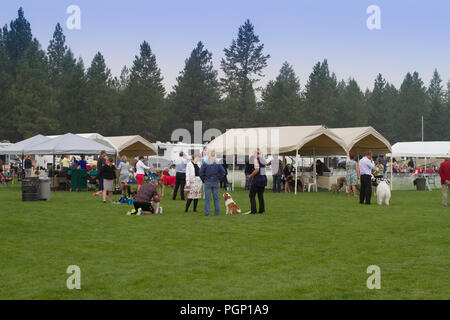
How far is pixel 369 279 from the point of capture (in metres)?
6.27

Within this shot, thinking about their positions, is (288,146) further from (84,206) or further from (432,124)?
(432,124)

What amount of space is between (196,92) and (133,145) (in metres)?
35.6

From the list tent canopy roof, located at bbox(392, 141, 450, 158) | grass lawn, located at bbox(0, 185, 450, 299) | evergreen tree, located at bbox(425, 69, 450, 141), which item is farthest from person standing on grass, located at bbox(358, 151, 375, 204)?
evergreen tree, located at bbox(425, 69, 450, 141)

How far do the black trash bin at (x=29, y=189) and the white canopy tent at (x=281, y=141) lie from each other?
961 cm

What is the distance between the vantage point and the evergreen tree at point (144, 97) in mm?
61875

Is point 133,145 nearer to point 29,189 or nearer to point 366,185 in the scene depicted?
point 29,189

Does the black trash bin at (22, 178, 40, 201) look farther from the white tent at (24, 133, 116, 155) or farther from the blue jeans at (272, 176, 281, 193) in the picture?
the blue jeans at (272, 176, 281, 193)

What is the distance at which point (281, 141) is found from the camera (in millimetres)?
23297

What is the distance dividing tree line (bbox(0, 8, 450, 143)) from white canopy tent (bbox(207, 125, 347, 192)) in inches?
1347

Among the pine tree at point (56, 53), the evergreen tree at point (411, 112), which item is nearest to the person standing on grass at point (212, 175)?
the pine tree at point (56, 53)

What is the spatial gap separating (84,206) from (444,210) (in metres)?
10.4

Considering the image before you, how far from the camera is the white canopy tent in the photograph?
75.2 ft
